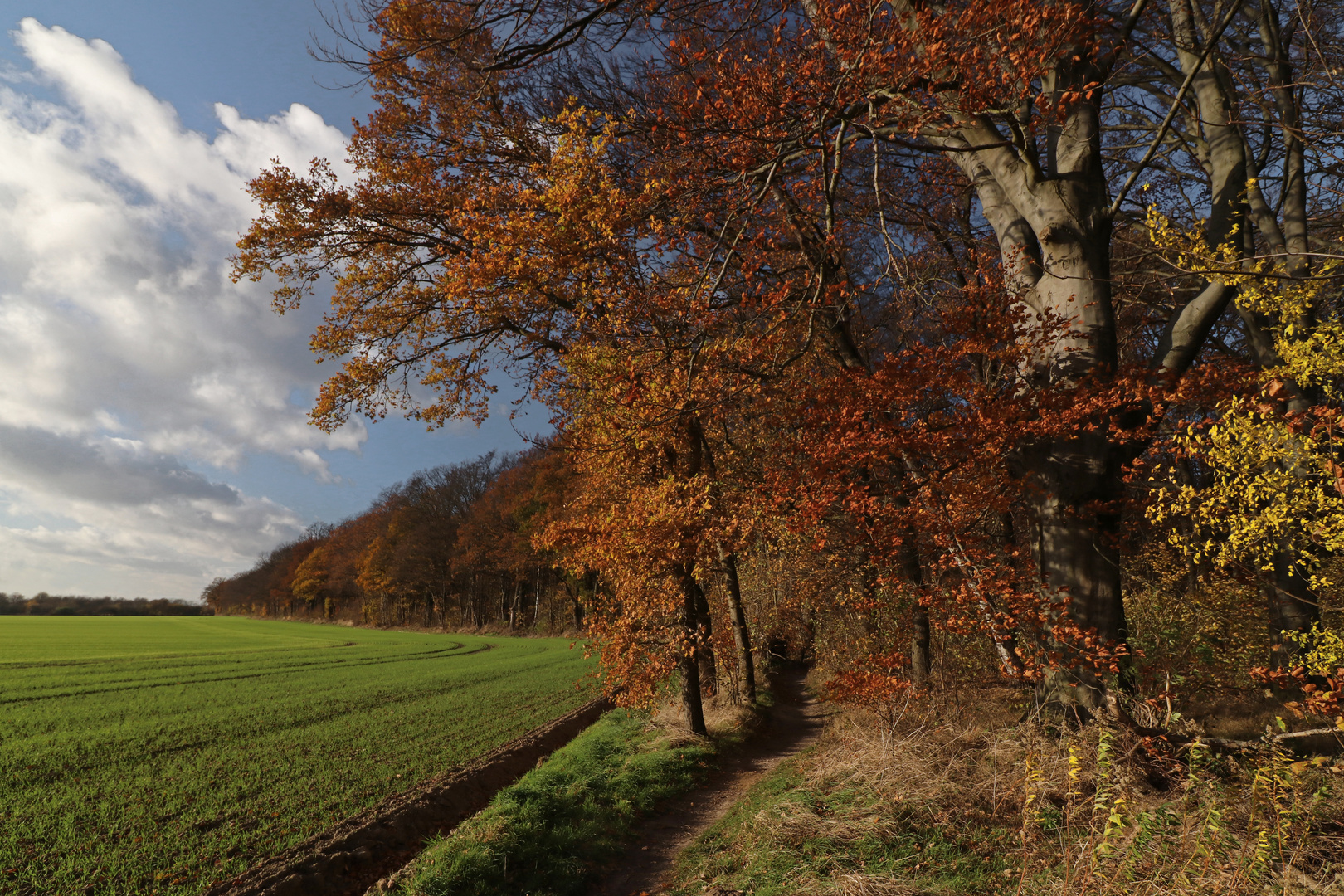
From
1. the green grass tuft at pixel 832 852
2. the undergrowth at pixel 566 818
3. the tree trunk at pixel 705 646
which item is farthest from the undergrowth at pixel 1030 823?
the tree trunk at pixel 705 646

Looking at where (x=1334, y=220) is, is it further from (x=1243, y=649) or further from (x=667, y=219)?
(x=667, y=219)

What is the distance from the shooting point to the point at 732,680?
1381cm

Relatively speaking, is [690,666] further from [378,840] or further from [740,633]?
[378,840]

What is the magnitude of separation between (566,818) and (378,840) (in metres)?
2.21

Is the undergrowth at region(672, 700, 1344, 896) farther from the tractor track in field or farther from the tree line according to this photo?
the tractor track in field

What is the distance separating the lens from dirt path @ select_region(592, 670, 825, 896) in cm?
630

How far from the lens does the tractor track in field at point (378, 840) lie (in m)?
6.07

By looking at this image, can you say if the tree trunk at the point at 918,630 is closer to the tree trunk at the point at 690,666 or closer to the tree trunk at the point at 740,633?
the tree trunk at the point at 740,633

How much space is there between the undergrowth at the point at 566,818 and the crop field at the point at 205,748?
7.13 ft

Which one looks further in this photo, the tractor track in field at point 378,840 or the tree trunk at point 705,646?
the tree trunk at point 705,646

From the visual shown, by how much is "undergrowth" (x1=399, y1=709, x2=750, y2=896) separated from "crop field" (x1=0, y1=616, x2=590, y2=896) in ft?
7.13

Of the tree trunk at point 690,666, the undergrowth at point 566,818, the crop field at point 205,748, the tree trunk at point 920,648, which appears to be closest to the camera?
the undergrowth at point 566,818

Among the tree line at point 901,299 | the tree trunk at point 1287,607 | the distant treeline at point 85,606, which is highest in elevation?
the tree line at point 901,299

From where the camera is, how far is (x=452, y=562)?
5403 centimetres
